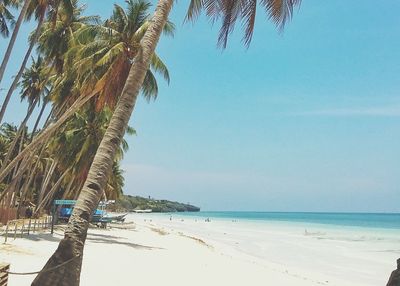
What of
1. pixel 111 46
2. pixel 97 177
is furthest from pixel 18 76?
pixel 97 177

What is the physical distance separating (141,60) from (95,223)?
89.9ft

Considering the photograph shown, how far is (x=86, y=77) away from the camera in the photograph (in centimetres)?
1920

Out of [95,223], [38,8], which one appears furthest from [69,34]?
[95,223]

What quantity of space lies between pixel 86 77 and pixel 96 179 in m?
14.3

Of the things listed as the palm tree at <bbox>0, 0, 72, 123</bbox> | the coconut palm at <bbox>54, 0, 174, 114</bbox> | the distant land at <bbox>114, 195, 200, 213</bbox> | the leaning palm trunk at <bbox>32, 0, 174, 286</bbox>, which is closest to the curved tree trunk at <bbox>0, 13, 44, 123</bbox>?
the palm tree at <bbox>0, 0, 72, 123</bbox>

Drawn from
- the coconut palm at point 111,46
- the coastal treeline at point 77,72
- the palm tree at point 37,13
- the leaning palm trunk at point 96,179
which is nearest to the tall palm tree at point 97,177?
the leaning palm trunk at point 96,179

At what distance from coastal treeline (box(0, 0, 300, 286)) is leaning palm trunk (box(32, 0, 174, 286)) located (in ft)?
0.04

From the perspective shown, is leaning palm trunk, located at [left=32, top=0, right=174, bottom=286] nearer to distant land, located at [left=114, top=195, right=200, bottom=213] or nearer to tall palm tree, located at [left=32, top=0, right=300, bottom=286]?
tall palm tree, located at [left=32, top=0, right=300, bottom=286]

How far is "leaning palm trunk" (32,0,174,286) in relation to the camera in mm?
5082

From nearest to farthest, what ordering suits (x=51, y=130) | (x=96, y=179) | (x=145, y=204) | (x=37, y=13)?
(x=96, y=179) < (x=51, y=130) < (x=37, y=13) < (x=145, y=204)

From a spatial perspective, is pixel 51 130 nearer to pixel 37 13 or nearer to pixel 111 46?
pixel 111 46

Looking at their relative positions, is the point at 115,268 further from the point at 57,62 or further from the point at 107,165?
the point at 57,62

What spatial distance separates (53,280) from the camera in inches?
195

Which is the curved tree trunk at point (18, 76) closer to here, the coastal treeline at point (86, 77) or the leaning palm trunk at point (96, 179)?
the coastal treeline at point (86, 77)
